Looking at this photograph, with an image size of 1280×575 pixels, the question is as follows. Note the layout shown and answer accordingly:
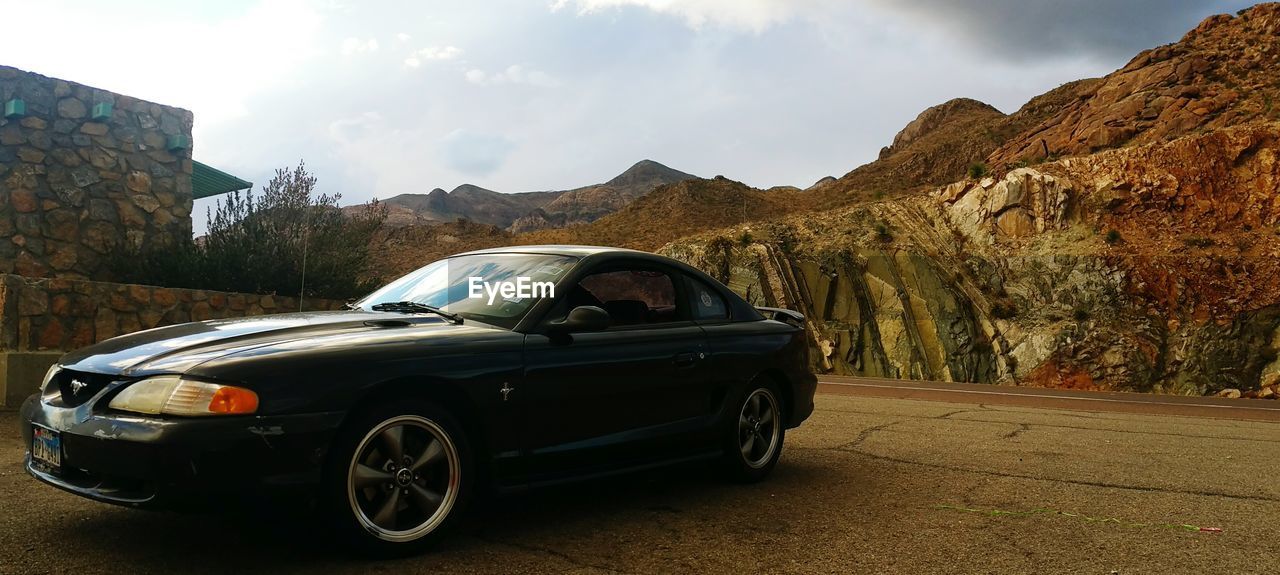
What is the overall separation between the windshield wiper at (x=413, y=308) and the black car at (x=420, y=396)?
13mm

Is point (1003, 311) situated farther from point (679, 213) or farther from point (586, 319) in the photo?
point (679, 213)

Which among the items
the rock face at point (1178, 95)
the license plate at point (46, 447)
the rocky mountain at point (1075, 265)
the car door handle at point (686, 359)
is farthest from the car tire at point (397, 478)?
the rock face at point (1178, 95)

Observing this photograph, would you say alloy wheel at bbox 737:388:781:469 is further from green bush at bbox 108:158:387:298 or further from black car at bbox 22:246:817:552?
green bush at bbox 108:158:387:298

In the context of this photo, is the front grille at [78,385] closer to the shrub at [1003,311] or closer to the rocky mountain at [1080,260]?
the rocky mountain at [1080,260]

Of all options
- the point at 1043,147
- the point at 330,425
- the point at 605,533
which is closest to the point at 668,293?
the point at 605,533

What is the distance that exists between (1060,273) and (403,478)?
81.4 feet

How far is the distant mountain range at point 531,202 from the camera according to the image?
287 feet

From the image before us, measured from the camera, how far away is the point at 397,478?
163 inches

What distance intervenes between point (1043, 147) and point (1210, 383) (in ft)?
51.7

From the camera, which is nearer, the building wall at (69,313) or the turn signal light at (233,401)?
the turn signal light at (233,401)

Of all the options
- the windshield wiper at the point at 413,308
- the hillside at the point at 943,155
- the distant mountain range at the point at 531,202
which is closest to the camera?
the windshield wiper at the point at 413,308

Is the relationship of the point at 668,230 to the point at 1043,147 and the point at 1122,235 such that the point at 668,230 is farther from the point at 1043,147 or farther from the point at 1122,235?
the point at 1122,235

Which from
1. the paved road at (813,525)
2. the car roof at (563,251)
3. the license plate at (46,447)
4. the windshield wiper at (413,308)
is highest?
the car roof at (563,251)

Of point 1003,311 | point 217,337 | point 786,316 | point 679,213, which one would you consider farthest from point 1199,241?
point 679,213
